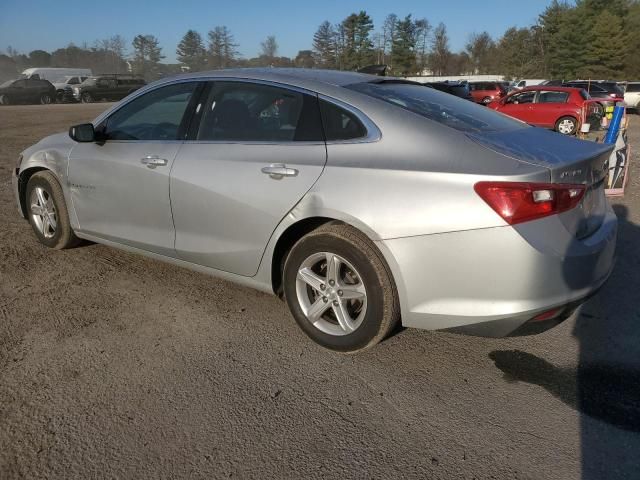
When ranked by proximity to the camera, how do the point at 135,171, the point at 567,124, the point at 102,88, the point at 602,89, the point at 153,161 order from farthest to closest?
the point at 102,88 < the point at 602,89 < the point at 567,124 < the point at 135,171 < the point at 153,161

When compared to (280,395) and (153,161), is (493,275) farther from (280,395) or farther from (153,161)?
(153,161)

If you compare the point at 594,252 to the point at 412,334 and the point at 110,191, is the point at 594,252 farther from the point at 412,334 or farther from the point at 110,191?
the point at 110,191

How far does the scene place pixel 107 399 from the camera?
104 inches

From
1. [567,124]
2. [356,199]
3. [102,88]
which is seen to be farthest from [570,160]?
[102,88]

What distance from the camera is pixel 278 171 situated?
3.04 m

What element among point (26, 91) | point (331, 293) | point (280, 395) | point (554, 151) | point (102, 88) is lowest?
point (280, 395)

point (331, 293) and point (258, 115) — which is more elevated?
point (258, 115)

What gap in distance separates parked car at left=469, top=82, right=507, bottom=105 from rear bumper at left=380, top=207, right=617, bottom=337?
26.6 m

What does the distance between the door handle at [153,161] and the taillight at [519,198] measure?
83.9 inches

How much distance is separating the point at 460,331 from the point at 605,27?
6723 cm

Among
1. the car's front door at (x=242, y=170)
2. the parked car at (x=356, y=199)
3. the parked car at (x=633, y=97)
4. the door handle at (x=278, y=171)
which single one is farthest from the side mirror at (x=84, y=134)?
the parked car at (x=633, y=97)

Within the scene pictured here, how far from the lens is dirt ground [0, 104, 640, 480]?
223cm

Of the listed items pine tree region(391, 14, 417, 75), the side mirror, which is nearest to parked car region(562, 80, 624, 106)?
the side mirror

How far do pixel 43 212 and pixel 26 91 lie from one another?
35634mm
